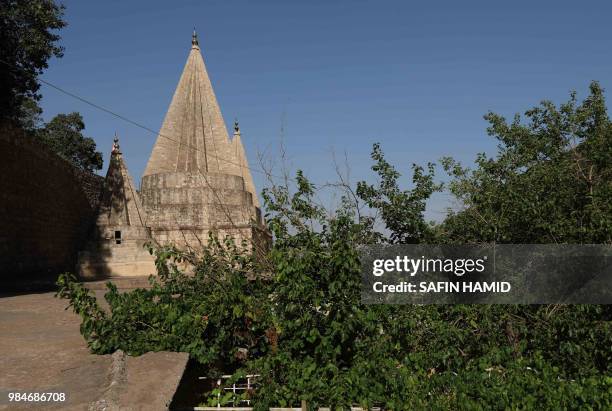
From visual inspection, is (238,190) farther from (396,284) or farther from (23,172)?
(396,284)

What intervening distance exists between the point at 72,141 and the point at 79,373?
32.5 meters

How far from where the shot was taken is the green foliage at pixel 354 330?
11.8ft

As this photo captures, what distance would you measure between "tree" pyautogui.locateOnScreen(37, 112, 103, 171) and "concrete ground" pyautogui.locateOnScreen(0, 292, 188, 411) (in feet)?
96.9

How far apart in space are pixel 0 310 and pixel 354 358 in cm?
494

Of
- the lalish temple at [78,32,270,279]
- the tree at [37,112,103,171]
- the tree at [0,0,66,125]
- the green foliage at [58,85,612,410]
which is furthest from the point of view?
the tree at [37,112,103,171]

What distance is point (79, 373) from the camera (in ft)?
11.1

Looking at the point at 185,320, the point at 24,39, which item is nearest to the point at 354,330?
the point at 185,320

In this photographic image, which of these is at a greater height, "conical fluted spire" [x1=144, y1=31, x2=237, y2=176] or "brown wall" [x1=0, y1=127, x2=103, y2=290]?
"conical fluted spire" [x1=144, y1=31, x2=237, y2=176]

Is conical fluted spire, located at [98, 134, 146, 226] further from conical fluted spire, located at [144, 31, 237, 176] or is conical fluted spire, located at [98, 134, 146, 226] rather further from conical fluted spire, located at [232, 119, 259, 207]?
conical fluted spire, located at [232, 119, 259, 207]

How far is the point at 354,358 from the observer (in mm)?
4023

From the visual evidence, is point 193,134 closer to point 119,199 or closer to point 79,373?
point 119,199

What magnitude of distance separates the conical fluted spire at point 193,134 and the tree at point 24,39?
382 cm

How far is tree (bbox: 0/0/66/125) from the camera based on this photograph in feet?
31.6

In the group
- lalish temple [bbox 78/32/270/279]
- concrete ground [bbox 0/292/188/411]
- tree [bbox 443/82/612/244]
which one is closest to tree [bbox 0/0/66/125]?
lalish temple [bbox 78/32/270/279]
